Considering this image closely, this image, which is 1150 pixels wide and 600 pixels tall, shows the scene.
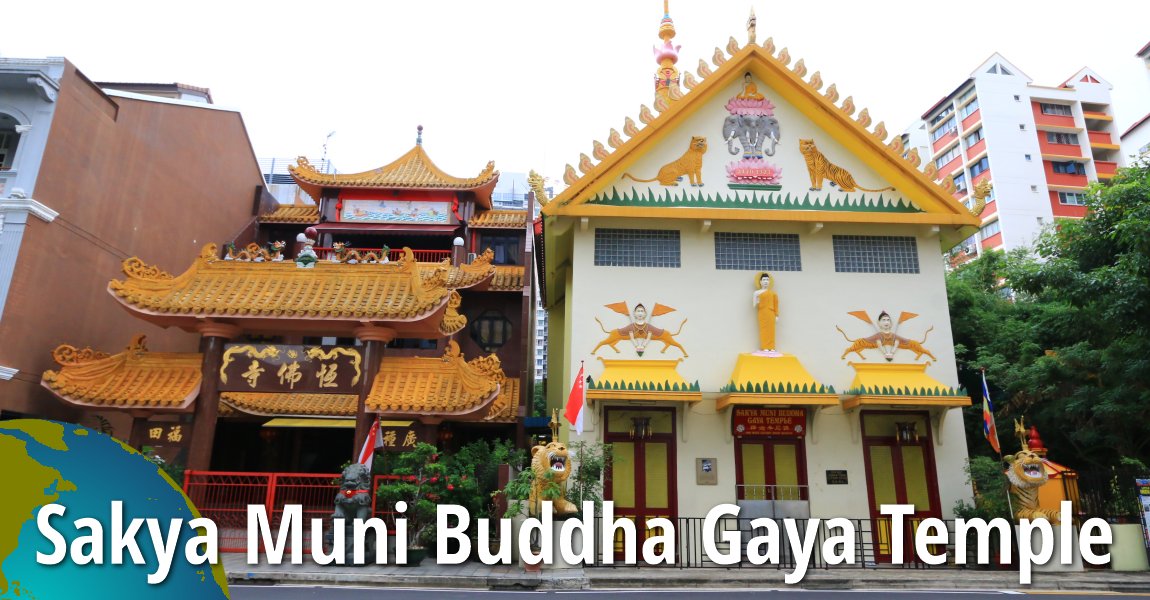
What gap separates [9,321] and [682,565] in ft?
44.5

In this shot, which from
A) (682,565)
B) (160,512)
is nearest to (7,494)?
(160,512)

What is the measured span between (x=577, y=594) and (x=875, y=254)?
10.00 m

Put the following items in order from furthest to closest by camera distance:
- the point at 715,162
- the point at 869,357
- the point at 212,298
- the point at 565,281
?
the point at 565,281 → the point at 715,162 → the point at 869,357 → the point at 212,298

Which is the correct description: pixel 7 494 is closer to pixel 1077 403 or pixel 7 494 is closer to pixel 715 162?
pixel 715 162

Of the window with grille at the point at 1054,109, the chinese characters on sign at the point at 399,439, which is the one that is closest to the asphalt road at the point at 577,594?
the chinese characters on sign at the point at 399,439

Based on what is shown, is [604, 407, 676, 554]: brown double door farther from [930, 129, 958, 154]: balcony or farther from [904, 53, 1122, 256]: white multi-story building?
[930, 129, 958, 154]: balcony

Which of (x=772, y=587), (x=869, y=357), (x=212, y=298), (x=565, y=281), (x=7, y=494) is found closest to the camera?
(x=7, y=494)

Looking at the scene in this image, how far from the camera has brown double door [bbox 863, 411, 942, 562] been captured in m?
13.0

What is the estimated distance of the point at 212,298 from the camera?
501 inches

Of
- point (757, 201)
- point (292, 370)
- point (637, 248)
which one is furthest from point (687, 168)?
point (292, 370)

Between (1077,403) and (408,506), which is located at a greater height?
(1077,403)

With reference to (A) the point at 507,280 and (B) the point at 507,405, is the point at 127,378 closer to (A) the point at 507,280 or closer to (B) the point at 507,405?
(B) the point at 507,405

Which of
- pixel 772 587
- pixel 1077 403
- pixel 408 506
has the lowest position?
pixel 772 587

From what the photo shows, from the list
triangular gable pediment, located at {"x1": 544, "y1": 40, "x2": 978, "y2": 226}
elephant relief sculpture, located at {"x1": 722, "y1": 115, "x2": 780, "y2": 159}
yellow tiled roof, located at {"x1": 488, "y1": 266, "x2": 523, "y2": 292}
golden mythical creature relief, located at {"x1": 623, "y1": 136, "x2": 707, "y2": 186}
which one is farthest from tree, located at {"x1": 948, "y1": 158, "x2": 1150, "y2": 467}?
yellow tiled roof, located at {"x1": 488, "y1": 266, "x2": 523, "y2": 292}
